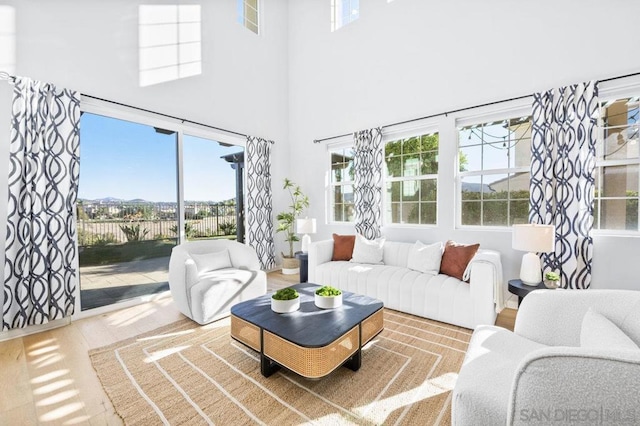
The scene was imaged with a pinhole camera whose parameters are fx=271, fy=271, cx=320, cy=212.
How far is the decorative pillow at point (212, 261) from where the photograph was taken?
9.84 ft

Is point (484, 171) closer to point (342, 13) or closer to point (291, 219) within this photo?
point (291, 219)

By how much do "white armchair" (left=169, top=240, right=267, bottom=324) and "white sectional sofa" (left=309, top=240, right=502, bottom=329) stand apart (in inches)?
35.6

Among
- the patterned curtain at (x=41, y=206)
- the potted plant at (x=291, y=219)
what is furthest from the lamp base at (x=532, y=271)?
the patterned curtain at (x=41, y=206)

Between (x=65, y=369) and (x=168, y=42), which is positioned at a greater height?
(x=168, y=42)

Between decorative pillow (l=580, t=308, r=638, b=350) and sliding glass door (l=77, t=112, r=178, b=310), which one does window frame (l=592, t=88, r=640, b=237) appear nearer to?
decorative pillow (l=580, t=308, r=638, b=350)

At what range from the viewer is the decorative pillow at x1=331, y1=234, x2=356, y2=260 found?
147 inches

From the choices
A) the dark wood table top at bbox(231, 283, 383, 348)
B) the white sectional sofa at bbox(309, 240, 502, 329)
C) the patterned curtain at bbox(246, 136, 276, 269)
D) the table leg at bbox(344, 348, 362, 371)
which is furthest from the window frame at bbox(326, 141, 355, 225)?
the table leg at bbox(344, 348, 362, 371)

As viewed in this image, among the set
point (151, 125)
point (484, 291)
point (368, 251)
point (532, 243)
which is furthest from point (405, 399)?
point (151, 125)

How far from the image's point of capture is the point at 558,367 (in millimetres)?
768

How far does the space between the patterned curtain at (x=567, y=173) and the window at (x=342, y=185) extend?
2.47 m

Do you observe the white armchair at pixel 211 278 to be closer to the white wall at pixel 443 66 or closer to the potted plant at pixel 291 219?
the potted plant at pixel 291 219

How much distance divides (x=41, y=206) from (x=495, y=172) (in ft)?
15.9

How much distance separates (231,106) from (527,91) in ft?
12.9

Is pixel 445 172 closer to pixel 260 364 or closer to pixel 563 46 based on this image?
pixel 563 46
